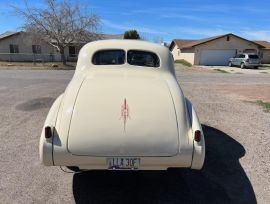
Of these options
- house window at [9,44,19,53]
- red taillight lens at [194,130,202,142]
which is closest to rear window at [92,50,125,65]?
red taillight lens at [194,130,202,142]

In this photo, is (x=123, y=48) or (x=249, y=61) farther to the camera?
(x=249, y=61)

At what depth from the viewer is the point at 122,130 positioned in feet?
11.5

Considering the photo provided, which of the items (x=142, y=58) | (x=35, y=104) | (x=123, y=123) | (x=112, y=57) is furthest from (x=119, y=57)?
(x=35, y=104)

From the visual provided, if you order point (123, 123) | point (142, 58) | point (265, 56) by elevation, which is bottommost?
point (265, 56)

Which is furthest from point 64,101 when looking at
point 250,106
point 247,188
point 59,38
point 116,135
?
point 59,38

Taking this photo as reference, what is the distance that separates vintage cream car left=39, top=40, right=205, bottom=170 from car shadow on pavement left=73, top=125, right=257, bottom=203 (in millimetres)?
492

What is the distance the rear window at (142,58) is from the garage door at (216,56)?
121 feet

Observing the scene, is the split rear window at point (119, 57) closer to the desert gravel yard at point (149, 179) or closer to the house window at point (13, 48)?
the desert gravel yard at point (149, 179)

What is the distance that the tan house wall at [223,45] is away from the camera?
4055cm

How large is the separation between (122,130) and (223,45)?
4029 centimetres

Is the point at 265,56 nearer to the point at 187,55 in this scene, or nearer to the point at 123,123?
the point at 187,55

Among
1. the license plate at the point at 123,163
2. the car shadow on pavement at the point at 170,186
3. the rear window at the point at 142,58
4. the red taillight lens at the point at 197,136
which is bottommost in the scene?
the car shadow on pavement at the point at 170,186

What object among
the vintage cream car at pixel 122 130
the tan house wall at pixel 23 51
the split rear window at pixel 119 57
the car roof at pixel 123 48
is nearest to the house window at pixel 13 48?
the tan house wall at pixel 23 51

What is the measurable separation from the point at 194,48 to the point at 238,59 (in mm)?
6991
